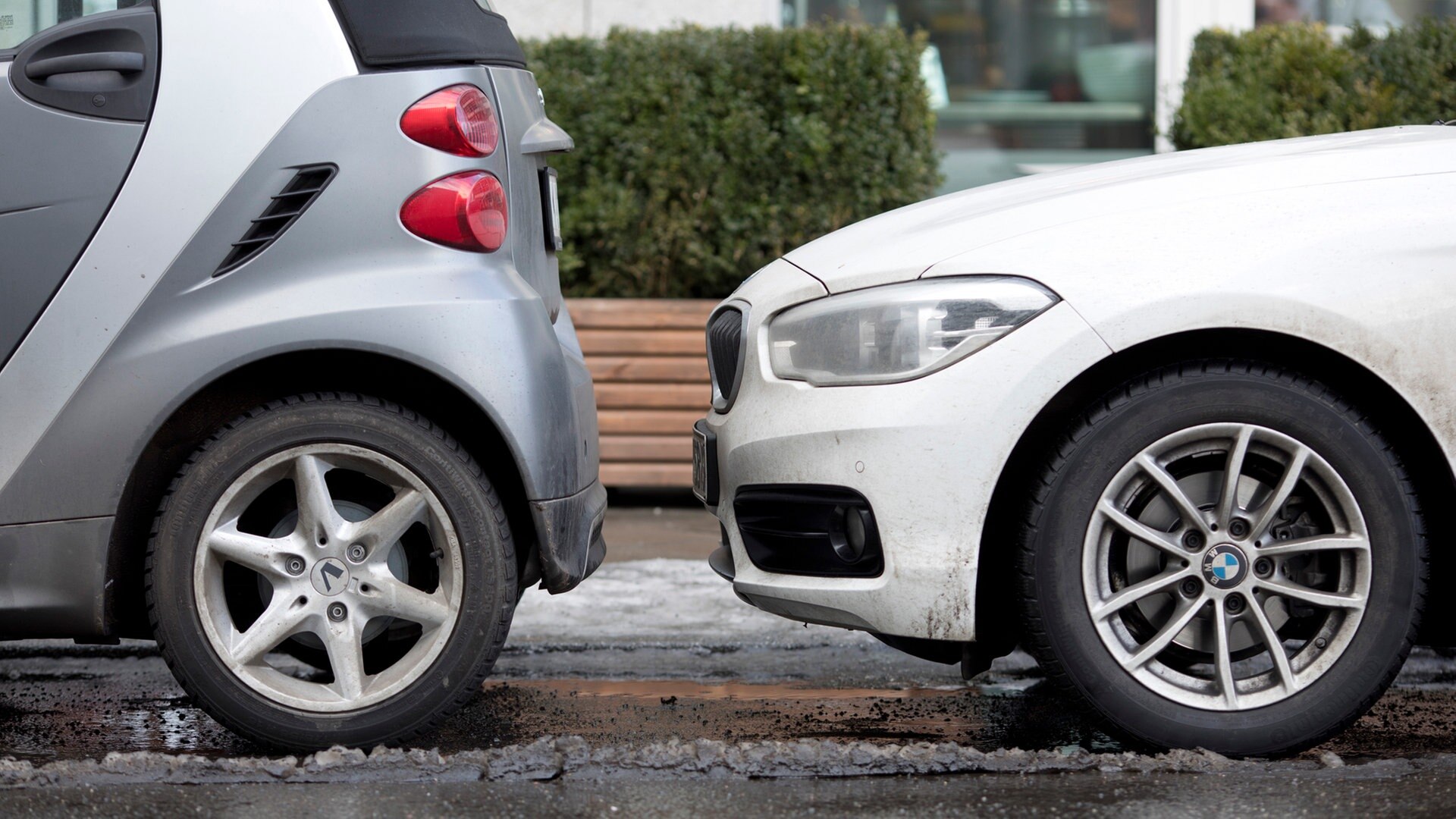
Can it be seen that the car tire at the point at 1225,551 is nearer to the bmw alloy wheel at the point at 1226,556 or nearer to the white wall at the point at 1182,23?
the bmw alloy wheel at the point at 1226,556

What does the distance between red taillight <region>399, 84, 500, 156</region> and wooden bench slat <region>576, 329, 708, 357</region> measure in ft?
10.5

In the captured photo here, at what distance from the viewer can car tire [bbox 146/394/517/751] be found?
279 centimetres

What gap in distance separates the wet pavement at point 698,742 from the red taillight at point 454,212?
0.99 metres

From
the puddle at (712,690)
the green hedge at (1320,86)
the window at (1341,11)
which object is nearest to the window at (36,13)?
the puddle at (712,690)

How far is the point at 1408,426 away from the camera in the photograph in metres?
2.79

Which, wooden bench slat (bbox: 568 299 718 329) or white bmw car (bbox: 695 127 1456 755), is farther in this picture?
wooden bench slat (bbox: 568 299 718 329)

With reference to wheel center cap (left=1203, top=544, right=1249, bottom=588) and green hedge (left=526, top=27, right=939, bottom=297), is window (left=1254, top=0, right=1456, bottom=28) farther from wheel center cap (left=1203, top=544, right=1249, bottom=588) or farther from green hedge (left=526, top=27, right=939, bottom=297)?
wheel center cap (left=1203, top=544, right=1249, bottom=588)

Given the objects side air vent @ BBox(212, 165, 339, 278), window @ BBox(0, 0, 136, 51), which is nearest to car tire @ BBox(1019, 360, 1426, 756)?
side air vent @ BBox(212, 165, 339, 278)

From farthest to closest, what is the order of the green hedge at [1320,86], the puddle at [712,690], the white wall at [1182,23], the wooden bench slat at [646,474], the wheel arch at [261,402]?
the white wall at [1182,23] → the green hedge at [1320,86] → the wooden bench slat at [646,474] → the puddle at [712,690] → the wheel arch at [261,402]

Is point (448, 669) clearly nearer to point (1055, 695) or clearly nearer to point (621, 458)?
point (1055, 695)

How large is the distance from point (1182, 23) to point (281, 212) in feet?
23.8

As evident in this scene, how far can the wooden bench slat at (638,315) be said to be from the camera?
605cm

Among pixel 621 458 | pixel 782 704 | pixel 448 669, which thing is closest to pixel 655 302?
pixel 621 458

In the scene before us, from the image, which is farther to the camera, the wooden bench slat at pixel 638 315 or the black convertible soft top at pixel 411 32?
the wooden bench slat at pixel 638 315
